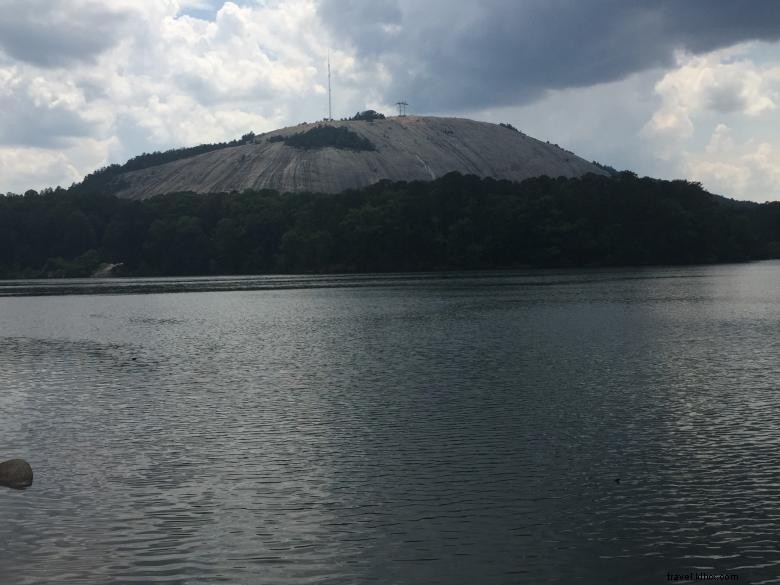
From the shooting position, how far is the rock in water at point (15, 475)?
2531 cm

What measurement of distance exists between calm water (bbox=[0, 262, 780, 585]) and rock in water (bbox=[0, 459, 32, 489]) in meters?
0.68

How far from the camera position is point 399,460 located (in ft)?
91.0

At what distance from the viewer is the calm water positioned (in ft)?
61.9

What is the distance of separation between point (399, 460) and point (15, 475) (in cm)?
1196

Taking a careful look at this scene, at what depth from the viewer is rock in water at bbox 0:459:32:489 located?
2531cm

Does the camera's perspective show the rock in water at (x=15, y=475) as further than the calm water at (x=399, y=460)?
Yes

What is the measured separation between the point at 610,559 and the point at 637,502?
434cm

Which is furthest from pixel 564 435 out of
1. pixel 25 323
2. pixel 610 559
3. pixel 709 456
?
pixel 25 323

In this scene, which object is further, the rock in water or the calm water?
the rock in water

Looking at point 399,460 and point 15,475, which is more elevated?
point 15,475

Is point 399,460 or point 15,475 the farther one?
point 399,460

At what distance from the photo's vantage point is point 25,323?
91.6 m

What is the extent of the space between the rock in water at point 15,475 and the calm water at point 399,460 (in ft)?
2.24

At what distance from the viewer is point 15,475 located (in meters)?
25.4
